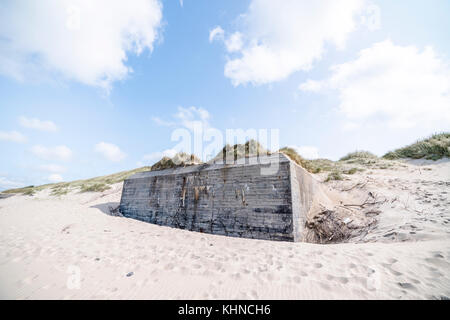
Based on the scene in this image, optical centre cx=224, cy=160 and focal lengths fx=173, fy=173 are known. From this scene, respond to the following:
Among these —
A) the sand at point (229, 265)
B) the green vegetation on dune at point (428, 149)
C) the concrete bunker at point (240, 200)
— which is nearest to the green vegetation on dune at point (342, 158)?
the green vegetation on dune at point (428, 149)

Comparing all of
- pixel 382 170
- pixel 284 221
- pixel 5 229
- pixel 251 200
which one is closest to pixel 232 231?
pixel 251 200

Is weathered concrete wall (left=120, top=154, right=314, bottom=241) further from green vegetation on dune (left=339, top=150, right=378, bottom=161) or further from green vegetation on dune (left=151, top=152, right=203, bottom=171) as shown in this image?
green vegetation on dune (left=339, top=150, right=378, bottom=161)

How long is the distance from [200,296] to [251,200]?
3.20m

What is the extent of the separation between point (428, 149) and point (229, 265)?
17657 mm

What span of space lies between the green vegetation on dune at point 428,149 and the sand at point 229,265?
9986 mm

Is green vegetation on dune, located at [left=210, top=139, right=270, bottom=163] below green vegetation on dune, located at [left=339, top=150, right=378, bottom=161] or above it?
below

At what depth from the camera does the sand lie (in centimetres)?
237

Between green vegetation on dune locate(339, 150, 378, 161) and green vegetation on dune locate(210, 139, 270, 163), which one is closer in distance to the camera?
green vegetation on dune locate(210, 139, 270, 163)

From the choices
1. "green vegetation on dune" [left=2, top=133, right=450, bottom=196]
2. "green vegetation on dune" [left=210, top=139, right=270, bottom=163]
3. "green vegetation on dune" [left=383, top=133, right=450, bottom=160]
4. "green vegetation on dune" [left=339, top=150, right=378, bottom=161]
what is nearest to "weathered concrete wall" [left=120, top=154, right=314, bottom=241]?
"green vegetation on dune" [left=2, top=133, right=450, bottom=196]

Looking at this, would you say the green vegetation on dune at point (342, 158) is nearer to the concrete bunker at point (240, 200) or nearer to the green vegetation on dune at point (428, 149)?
the green vegetation on dune at point (428, 149)

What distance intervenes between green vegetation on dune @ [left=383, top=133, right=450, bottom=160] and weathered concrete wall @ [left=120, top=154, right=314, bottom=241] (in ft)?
40.4
